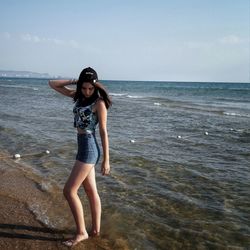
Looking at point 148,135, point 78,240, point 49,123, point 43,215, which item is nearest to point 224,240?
point 78,240

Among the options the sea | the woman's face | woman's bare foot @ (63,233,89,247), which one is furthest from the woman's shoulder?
the sea

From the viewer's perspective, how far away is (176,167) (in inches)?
325

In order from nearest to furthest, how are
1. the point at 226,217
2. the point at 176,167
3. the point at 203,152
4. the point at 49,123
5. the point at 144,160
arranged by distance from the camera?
the point at 226,217 → the point at 176,167 → the point at 144,160 → the point at 203,152 → the point at 49,123

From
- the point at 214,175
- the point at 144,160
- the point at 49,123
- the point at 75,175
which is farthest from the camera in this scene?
the point at 49,123

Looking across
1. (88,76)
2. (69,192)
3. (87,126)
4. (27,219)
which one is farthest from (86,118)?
(27,219)

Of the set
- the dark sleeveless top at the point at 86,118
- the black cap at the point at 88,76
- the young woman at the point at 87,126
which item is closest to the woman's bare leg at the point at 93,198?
the young woman at the point at 87,126

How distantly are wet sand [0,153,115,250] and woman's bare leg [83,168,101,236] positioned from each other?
15 cm

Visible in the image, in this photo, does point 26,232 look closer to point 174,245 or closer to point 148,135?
point 174,245

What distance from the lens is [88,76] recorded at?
4.14 m

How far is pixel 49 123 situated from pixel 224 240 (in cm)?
1102

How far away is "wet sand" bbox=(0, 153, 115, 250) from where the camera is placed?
4367 mm

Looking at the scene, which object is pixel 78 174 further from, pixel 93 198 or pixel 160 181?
pixel 160 181

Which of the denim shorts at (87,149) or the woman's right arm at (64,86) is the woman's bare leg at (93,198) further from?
the woman's right arm at (64,86)

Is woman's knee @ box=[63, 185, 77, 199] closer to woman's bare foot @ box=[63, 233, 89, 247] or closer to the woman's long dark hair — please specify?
woman's bare foot @ box=[63, 233, 89, 247]
